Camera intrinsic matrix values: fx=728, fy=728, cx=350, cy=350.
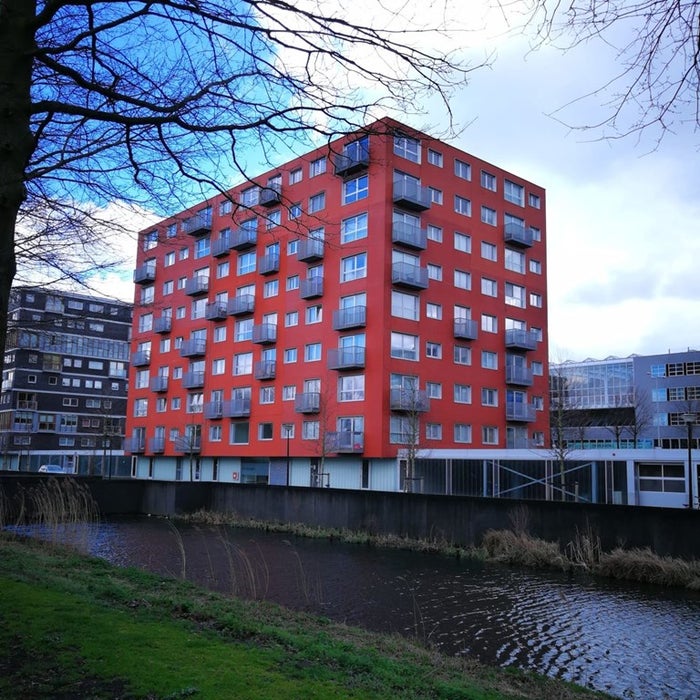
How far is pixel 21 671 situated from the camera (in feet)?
17.2

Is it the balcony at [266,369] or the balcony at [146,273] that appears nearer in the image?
the balcony at [266,369]

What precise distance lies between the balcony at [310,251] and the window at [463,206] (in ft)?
31.0

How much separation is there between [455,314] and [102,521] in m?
24.0

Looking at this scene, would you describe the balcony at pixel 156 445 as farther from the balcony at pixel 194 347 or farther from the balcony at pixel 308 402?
the balcony at pixel 308 402

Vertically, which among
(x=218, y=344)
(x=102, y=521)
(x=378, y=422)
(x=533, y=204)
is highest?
(x=533, y=204)

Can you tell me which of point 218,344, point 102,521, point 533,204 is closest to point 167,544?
point 102,521

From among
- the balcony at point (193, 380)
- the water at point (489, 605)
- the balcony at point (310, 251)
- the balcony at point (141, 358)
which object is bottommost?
the water at point (489, 605)

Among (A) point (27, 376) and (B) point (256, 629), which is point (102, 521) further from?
(A) point (27, 376)

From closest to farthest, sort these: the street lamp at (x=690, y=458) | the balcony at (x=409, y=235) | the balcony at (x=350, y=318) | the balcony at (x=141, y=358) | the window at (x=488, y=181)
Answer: the street lamp at (x=690, y=458) < the balcony at (x=350, y=318) < the balcony at (x=409, y=235) < the window at (x=488, y=181) < the balcony at (x=141, y=358)

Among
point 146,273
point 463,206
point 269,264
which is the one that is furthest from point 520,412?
point 146,273

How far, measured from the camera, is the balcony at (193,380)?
181 ft

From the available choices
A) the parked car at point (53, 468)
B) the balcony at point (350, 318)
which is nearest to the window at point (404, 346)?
the balcony at point (350, 318)

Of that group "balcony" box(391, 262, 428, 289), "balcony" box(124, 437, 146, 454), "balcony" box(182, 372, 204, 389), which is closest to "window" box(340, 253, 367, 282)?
"balcony" box(391, 262, 428, 289)

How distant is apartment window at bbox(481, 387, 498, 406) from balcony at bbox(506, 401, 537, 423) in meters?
1.05
